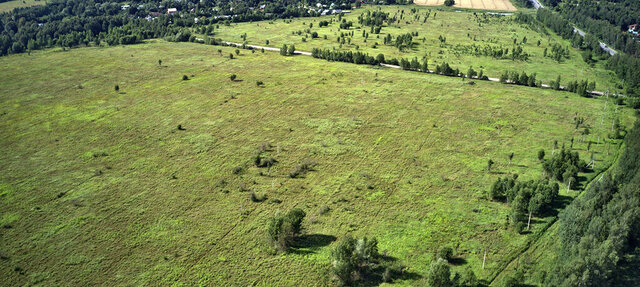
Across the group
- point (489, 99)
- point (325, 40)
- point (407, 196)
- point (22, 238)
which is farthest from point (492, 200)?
point (325, 40)

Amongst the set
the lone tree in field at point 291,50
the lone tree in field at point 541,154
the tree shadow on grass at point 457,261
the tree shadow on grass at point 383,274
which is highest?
the lone tree in field at point 291,50

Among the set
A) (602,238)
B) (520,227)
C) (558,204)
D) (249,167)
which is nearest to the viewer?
(602,238)

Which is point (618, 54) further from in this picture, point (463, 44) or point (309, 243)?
point (309, 243)

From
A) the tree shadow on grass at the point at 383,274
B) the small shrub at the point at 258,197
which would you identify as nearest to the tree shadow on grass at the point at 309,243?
the tree shadow on grass at the point at 383,274

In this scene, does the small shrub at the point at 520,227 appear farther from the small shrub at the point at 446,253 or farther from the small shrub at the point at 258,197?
the small shrub at the point at 258,197

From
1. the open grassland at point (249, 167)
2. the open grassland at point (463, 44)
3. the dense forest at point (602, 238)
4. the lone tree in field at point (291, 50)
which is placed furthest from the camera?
the lone tree in field at point (291, 50)

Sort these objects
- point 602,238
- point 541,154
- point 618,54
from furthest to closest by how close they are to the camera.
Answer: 1. point 618,54
2. point 541,154
3. point 602,238

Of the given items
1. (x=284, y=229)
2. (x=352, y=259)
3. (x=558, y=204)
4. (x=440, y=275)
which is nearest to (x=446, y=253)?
(x=440, y=275)
